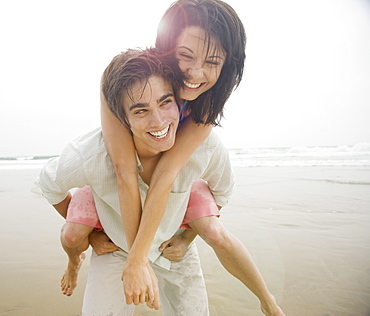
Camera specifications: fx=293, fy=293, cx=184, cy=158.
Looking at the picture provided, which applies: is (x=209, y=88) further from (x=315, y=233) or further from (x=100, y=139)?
(x=315, y=233)

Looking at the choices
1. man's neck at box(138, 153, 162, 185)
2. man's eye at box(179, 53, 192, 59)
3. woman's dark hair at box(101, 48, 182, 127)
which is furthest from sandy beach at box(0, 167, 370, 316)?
man's eye at box(179, 53, 192, 59)

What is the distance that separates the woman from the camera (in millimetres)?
1826

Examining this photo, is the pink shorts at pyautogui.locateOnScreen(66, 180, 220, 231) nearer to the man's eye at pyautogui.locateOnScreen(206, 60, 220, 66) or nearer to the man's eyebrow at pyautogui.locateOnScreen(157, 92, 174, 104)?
the man's eyebrow at pyautogui.locateOnScreen(157, 92, 174, 104)

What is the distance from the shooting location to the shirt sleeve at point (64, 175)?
1892 millimetres

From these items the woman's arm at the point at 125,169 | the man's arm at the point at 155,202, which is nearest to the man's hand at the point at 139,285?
the man's arm at the point at 155,202

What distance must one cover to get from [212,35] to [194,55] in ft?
0.61

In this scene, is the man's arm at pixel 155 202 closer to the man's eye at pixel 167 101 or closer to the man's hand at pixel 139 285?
the man's hand at pixel 139 285

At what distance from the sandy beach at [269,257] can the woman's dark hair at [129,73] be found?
1.74 metres

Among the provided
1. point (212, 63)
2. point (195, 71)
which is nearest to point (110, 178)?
point (195, 71)

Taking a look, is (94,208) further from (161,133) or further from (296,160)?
(296,160)

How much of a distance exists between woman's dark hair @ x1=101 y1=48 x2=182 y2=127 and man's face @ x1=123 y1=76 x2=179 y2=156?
0.03 metres

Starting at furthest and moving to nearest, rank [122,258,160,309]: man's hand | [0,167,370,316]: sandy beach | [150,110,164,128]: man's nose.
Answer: [0,167,370,316]: sandy beach → [150,110,164,128]: man's nose → [122,258,160,309]: man's hand

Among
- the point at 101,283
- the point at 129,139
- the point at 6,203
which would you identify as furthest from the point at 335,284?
the point at 6,203

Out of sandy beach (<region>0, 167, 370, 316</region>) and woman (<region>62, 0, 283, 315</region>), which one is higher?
woman (<region>62, 0, 283, 315</region>)
